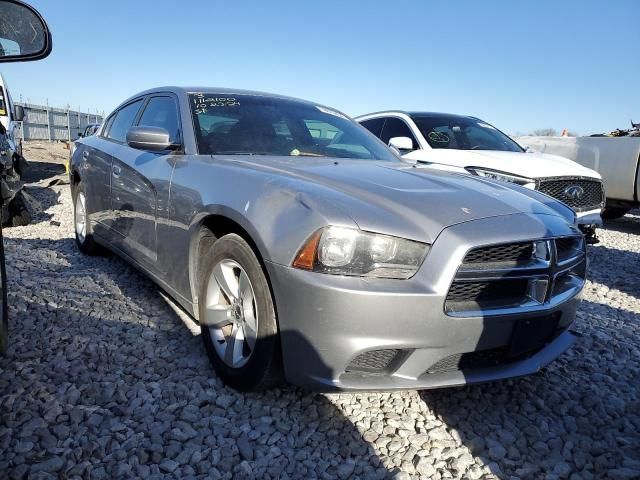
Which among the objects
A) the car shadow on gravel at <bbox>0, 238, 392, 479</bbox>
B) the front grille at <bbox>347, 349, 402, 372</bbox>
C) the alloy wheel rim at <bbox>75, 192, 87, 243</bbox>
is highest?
the front grille at <bbox>347, 349, 402, 372</bbox>

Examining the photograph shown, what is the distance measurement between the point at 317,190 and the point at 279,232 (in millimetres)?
267

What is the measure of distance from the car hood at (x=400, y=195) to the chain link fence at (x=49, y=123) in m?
20.6

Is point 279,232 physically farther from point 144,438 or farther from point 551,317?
point 551,317

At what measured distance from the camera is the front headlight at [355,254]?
6.25ft

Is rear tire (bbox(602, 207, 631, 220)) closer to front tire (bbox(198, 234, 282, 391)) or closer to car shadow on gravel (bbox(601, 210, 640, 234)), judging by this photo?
car shadow on gravel (bbox(601, 210, 640, 234))

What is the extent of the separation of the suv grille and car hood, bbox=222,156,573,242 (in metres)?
0.18

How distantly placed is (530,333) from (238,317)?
1348mm

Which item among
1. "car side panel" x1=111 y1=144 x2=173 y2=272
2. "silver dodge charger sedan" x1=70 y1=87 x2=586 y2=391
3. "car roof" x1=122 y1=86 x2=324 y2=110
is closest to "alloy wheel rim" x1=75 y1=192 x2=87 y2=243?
"car side panel" x1=111 y1=144 x2=173 y2=272

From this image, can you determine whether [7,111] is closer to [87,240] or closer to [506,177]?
[87,240]

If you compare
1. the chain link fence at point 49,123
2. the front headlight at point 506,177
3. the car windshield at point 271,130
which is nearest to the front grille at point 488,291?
the car windshield at point 271,130

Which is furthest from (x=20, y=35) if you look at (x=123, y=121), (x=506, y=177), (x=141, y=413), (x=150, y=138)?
(x=506, y=177)

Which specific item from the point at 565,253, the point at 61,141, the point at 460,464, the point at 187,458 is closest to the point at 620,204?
the point at 565,253

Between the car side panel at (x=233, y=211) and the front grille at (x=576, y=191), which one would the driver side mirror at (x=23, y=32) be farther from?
the front grille at (x=576, y=191)

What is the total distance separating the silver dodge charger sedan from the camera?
1.90 m
